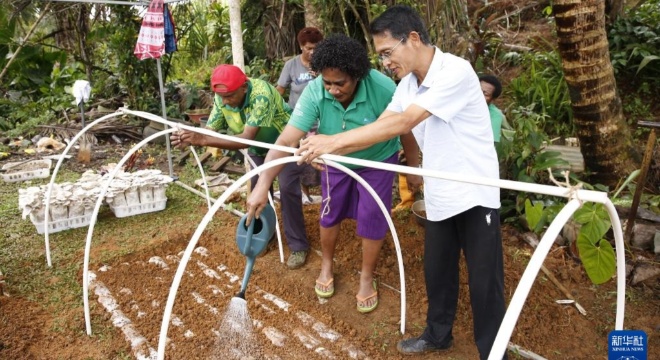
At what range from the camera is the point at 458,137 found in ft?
6.14

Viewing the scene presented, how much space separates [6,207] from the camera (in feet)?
15.7

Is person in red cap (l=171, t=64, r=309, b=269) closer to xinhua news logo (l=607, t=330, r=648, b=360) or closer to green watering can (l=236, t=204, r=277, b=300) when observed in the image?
green watering can (l=236, t=204, r=277, b=300)

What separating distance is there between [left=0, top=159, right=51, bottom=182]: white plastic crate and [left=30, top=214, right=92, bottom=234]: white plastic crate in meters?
2.05

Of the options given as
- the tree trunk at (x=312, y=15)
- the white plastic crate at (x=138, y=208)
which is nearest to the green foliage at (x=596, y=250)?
the white plastic crate at (x=138, y=208)

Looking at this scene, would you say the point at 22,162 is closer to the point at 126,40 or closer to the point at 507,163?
the point at 126,40

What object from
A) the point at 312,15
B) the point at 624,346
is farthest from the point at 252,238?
the point at 312,15

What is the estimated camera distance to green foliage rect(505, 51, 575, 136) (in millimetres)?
5012

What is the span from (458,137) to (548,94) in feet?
12.1

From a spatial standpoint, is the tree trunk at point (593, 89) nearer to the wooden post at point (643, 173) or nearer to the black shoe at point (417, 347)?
the wooden post at point (643, 173)

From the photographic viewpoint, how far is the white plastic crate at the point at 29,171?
18.5 ft

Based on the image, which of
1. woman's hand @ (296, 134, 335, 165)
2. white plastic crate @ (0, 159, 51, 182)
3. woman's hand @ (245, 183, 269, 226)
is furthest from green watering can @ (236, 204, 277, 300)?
white plastic crate @ (0, 159, 51, 182)

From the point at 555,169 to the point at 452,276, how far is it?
81.7 inches

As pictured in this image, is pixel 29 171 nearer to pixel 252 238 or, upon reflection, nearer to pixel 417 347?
pixel 252 238

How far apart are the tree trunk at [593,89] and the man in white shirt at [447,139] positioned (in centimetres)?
192
